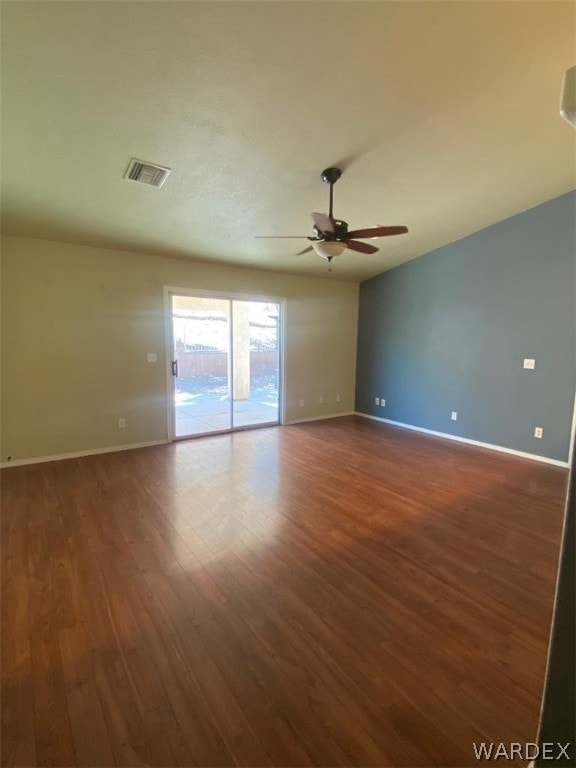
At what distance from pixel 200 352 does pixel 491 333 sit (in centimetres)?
443

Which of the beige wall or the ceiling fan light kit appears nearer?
the ceiling fan light kit

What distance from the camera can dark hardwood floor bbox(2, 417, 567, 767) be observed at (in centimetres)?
127

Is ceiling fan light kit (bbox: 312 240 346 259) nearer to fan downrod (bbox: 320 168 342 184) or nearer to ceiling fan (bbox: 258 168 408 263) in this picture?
ceiling fan (bbox: 258 168 408 263)

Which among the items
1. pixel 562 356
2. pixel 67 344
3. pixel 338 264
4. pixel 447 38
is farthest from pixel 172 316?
pixel 562 356

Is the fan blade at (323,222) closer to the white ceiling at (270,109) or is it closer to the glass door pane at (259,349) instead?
the white ceiling at (270,109)

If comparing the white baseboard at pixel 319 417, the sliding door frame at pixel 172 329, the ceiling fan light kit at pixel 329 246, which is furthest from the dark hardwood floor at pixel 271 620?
the white baseboard at pixel 319 417

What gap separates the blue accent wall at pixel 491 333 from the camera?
4.17 meters

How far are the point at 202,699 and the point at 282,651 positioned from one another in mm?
401

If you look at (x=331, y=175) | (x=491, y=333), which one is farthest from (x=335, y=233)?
(x=491, y=333)

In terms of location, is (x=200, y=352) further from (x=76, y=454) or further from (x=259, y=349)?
(x=76, y=454)

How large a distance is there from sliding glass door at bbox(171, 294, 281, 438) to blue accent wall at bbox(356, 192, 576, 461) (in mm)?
2258

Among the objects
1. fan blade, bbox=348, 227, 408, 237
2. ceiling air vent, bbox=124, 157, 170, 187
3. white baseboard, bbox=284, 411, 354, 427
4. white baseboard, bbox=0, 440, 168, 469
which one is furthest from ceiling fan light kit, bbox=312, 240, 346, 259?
white baseboard, bbox=284, 411, 354, 427

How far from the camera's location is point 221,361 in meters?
5.59

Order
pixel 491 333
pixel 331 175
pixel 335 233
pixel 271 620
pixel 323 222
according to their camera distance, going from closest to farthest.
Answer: pixel 271 620 < pixel 323 222 < pixel 335 233 < pixel 331 175 < pixel 491 333
